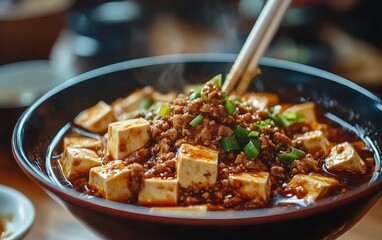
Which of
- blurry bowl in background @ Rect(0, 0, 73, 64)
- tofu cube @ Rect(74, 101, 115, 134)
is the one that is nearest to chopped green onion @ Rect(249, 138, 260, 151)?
tofu cube @ Rect(74, 101, 115, 134)

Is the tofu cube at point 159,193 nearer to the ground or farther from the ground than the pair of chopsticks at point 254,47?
nearer to the ground

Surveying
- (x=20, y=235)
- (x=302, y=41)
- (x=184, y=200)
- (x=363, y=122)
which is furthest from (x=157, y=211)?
(x=302, y=41)

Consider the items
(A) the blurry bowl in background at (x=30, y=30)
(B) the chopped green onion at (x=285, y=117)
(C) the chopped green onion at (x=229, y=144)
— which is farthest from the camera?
(A) the blurry bowl in background at (x=30, y=30)

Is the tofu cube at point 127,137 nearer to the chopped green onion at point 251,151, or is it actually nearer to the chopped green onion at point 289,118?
the chopped green onion at point 251,151

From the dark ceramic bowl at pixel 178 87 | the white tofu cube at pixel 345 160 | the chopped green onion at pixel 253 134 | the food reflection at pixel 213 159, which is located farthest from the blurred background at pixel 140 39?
the white tofu cube at pixel 345 160

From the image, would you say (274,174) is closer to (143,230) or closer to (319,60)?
(143,230)

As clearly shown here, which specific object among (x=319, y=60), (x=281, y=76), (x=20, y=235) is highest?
(x=281, y=76)

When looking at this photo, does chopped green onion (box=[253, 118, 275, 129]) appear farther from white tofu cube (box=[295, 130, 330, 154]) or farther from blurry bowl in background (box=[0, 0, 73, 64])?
blurry bowl in background (box=[0, 0, 73, 64])
